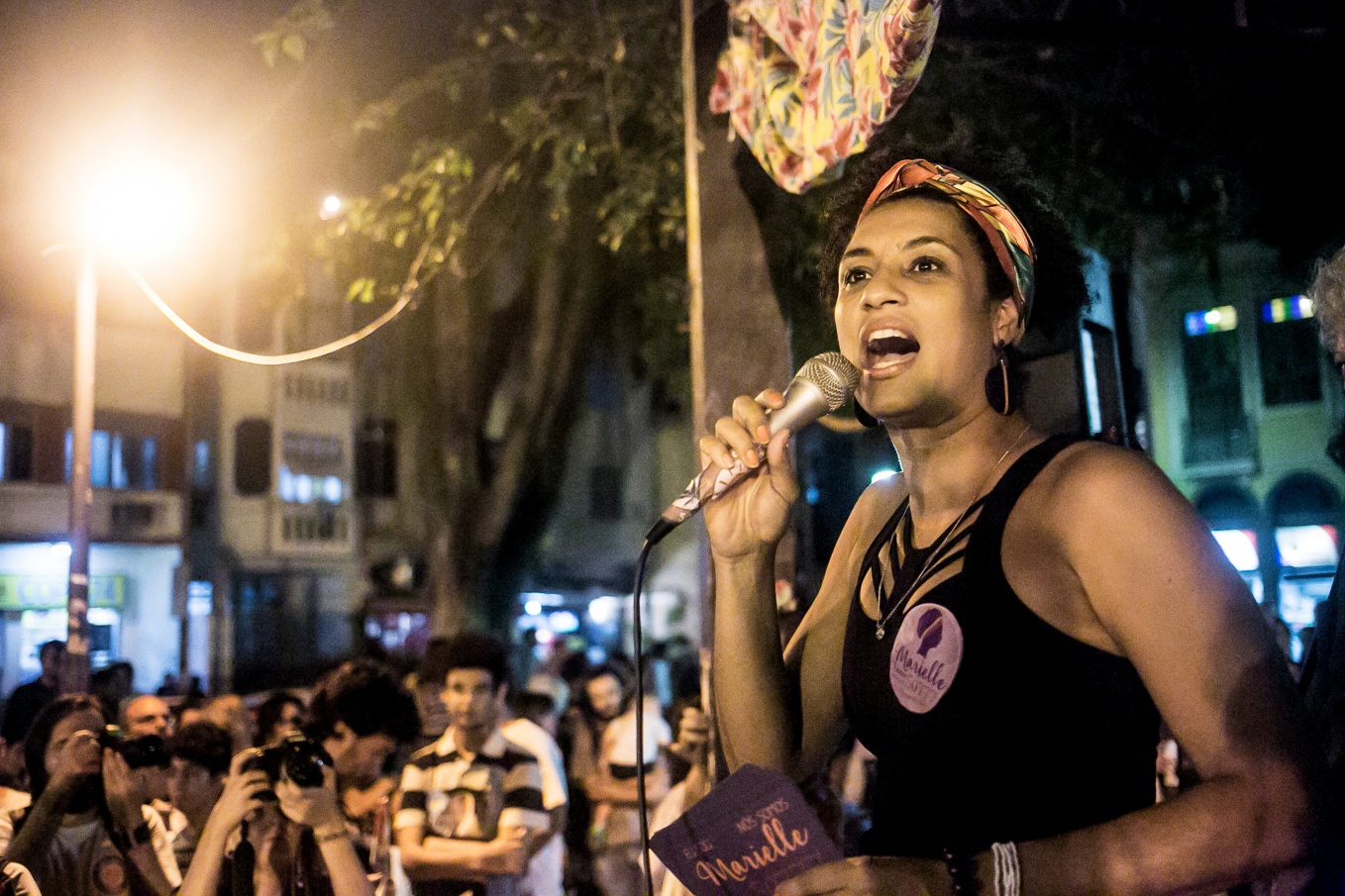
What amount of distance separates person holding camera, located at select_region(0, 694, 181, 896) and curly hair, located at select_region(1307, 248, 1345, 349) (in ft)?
14.4

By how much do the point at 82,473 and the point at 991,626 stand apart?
35.3 ft

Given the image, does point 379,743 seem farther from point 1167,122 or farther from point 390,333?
point 390,333

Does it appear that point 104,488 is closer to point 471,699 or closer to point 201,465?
point 201,465

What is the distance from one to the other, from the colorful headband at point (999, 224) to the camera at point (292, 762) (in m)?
2.85

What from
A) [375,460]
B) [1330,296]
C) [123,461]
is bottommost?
[1330,296]

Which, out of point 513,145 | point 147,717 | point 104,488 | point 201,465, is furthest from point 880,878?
point 201,465

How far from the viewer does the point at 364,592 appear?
114ft

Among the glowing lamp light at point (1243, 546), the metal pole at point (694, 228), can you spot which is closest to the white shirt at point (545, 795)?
the metal pole at point (694, 228)

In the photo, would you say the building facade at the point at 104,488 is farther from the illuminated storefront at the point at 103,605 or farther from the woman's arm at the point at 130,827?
the woman's arm at the point at 130,827

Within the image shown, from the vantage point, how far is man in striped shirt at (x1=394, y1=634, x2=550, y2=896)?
568 cm

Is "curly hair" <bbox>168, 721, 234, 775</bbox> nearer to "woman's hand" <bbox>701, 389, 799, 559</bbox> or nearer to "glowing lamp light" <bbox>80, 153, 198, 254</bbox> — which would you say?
"glowing lamp light" <bbox>80, 153, 198, 254</bbox>

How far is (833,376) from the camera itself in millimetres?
2166

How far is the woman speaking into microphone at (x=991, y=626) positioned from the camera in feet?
5.42

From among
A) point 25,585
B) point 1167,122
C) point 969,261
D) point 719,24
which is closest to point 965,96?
point 1167,122
